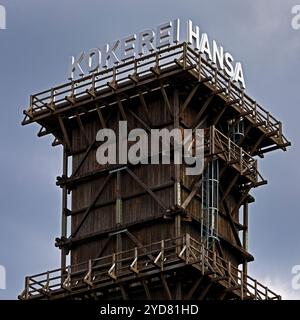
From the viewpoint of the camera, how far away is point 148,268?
10431 centimetres

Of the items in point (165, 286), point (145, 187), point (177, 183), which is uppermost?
point (145, 187)

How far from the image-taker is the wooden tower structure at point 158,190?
105 metres

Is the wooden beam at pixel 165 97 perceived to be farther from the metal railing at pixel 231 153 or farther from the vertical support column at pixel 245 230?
the vertical support column at pixel 245 230

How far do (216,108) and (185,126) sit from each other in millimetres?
2882

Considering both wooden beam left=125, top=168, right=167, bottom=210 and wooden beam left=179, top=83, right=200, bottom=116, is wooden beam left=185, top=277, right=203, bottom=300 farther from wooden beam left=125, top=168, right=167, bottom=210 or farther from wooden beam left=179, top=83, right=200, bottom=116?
wooden beam left=179, top=83, right=200, bottom=116

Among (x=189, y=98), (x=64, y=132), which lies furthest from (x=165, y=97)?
(x=64, y=132)

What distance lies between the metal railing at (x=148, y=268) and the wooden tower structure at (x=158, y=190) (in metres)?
0.08

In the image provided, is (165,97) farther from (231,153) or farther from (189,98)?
(231,153)

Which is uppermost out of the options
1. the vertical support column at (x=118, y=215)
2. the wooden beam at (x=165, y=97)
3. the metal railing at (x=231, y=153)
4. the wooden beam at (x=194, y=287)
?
the wooden beam at (x=165, y=97)

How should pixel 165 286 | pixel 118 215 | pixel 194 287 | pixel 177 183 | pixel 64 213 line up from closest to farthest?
1. pixel 165 286
2. pixel 194 287
3. pixel 177 183
4. pixel 118 215
5. pixel 64 213

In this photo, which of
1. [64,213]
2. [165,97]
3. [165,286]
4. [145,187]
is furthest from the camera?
[64,213]

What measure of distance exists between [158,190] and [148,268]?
537 cm
